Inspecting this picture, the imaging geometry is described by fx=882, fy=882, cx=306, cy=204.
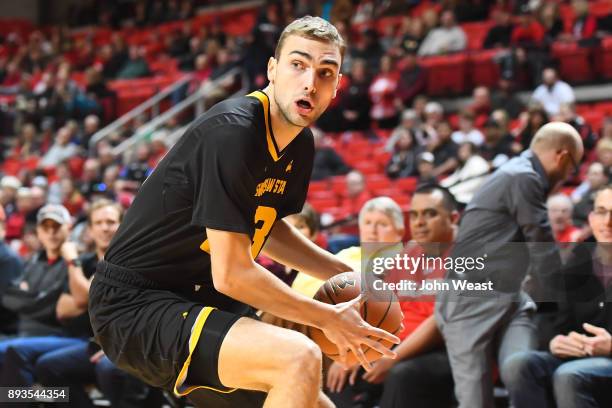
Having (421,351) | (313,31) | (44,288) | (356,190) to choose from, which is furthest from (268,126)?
(356,190)

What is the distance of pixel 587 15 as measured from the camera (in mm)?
11461

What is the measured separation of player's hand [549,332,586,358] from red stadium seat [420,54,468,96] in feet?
25.7

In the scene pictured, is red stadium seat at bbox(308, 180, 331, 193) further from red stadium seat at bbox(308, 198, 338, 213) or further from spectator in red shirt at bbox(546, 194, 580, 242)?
spectator in red shirt at bbox(546, 194, 580, 242)

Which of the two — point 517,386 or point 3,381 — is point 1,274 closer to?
point 3,381

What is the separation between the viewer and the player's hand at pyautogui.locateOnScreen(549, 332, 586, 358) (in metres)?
Result: 4.59

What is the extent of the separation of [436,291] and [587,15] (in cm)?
791

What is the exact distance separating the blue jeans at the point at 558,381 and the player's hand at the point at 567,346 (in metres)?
0.04

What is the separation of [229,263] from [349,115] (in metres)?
9.67

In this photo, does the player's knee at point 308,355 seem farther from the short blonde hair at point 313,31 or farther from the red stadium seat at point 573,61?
the red stadium seat at point 573,61

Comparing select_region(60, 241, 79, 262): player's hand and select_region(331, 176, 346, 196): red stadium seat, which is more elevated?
select_region(60, 241, 79, 262): player's hand

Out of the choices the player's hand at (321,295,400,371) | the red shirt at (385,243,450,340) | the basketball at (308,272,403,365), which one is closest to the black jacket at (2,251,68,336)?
the red shirt at (385,243,450,340)

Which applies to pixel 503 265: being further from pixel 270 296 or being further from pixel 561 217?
pixel 561 217

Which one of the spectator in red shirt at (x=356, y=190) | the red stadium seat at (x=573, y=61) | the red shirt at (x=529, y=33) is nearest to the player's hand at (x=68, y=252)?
the spectator in red shirt at (x=356, y=190)

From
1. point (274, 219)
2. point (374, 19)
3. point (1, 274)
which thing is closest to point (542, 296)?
point (274, 219)
